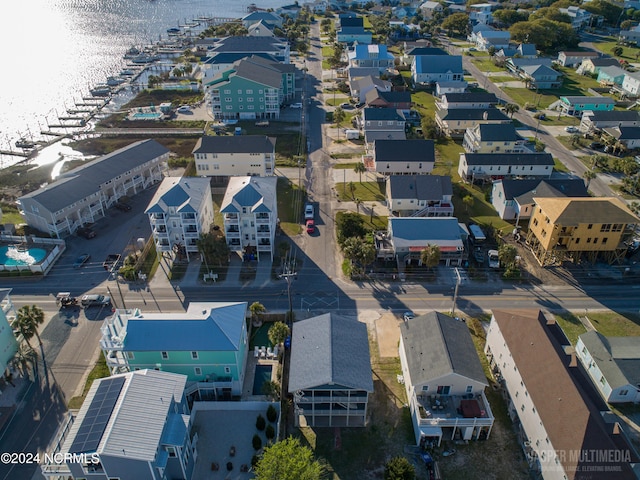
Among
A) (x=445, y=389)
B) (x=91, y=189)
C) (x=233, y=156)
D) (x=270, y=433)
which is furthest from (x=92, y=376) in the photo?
(x=233, y=156)

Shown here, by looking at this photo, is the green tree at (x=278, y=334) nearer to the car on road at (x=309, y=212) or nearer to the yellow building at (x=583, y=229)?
the car on road at (x=309, y=212)

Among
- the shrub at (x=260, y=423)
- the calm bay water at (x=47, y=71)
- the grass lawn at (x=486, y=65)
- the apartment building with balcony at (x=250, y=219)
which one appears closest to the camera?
the shrub at (x=260, y=423)

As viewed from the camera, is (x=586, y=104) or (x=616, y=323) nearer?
(x=616, y=323)

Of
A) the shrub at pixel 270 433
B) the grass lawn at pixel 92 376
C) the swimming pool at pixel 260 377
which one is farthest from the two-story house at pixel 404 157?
the grass lawn at pixel 92 376

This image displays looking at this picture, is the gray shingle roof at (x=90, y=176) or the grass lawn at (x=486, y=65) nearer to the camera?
the gray shingle roof at (x=90, y=176)

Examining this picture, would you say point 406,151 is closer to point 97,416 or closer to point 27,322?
point 27,322

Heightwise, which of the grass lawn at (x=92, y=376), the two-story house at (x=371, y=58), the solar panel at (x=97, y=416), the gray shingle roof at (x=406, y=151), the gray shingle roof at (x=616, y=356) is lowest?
the grass lawn at (x=92, y=376)

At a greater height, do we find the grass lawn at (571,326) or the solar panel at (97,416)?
the solar panel at (97,416)

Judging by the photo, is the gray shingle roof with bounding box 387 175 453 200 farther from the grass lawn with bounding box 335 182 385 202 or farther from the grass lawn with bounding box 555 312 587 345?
the grass lawn with bounding box 555 312 587 345
